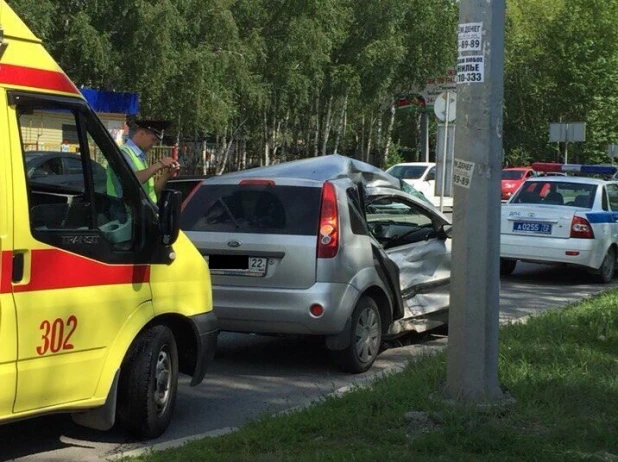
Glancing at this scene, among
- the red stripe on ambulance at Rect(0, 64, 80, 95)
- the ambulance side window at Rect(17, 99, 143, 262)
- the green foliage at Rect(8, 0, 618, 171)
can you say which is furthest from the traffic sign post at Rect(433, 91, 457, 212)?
the green foliage at Rect(8, 0, 618, 171)

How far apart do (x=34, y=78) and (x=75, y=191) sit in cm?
65

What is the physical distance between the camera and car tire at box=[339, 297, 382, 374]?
7463 millimetres

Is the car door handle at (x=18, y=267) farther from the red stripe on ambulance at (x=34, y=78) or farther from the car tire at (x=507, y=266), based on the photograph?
the car tire at (x=507, y=266)

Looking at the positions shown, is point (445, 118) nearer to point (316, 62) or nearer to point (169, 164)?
point (169, 164)

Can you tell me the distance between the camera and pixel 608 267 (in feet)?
47.0

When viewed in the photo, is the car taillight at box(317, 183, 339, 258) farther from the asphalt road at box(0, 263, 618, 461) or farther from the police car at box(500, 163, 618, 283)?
the police car at box(500, 163, 618, 283)

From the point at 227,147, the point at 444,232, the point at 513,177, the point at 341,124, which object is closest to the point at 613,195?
the point at 444,232

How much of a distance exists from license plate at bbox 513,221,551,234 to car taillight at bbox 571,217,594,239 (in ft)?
1.17

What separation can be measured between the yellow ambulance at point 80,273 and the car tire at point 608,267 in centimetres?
963

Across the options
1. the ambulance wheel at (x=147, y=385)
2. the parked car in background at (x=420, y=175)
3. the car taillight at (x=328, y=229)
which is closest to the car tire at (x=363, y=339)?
the car taillight at (x=328, y=229)

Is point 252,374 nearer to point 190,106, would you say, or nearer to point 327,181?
point 327,181

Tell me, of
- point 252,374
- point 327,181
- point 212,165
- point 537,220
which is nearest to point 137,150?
point 327,181

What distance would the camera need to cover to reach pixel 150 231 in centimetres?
554

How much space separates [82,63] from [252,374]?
26894 millimetres
